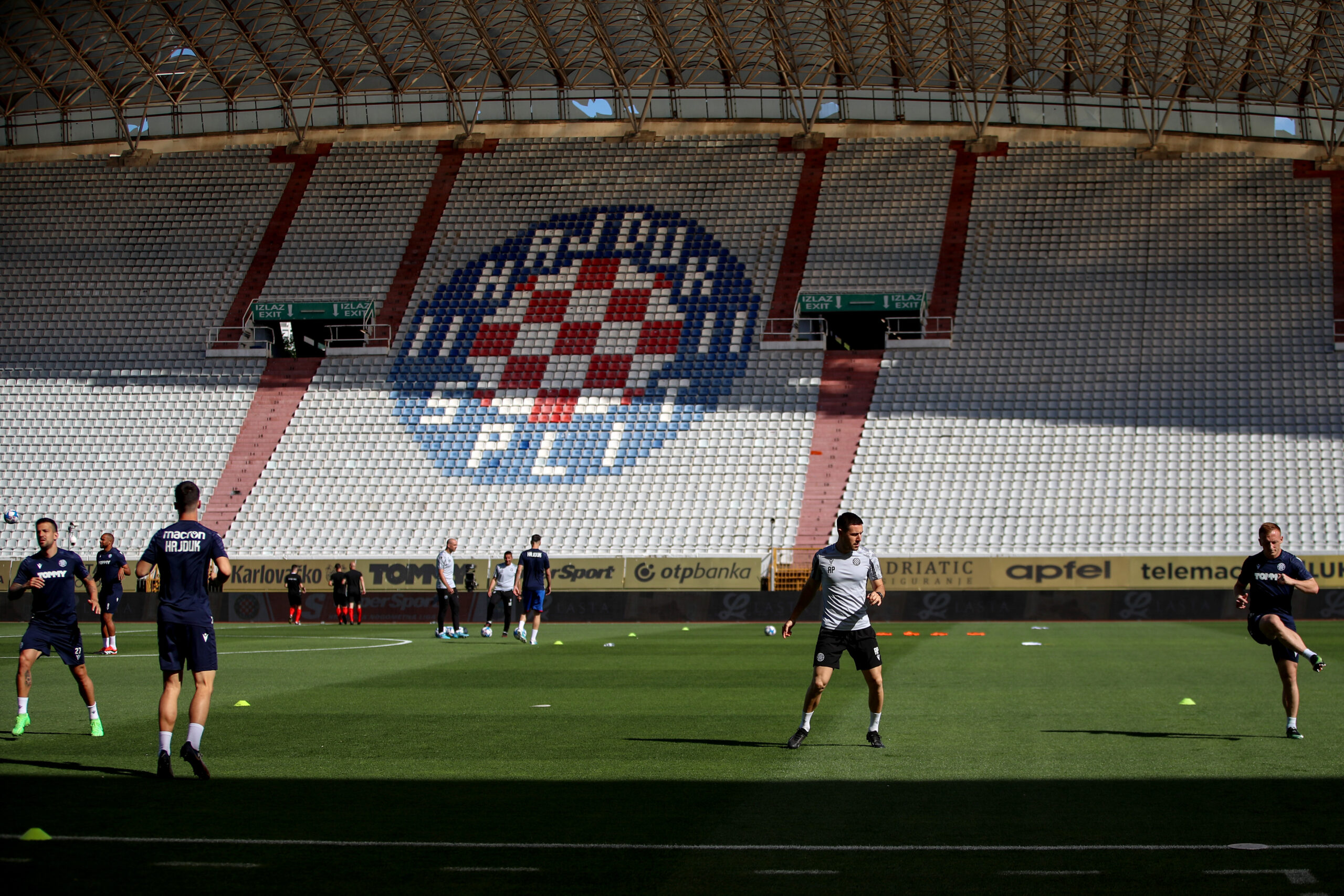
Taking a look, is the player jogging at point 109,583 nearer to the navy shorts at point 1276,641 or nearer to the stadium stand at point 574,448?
the stadium stand at point 574,448

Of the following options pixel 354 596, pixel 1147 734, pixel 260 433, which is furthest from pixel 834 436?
pixel 1147 734

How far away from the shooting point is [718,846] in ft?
21.4

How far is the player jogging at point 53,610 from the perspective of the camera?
10344mm

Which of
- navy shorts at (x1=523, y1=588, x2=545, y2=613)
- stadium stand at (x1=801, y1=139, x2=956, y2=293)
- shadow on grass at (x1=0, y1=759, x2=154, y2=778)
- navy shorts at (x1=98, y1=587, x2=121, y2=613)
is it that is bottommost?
shadow on grass at (x1=0, y1=759, x2=154, y2=778)

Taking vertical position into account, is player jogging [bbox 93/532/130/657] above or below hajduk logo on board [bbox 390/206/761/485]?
below

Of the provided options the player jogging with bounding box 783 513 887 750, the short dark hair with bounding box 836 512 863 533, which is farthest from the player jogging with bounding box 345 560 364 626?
the short dark hair with bounding box 836 512 863 533

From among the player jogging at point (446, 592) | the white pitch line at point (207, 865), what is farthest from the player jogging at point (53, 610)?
the player jogging at point (446, 592)

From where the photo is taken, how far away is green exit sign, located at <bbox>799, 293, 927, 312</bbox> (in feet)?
133

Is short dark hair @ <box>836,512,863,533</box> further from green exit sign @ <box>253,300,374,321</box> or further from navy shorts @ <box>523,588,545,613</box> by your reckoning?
green exit sign @ <box>253,300,374,321</box>

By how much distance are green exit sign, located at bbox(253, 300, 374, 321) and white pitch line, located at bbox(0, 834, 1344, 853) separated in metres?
37.6

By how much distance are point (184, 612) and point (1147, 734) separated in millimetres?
8010

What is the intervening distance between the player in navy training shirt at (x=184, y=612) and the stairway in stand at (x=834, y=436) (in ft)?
84.3

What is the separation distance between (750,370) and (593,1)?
13376 millimetres

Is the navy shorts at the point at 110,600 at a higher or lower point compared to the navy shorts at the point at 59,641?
higher
